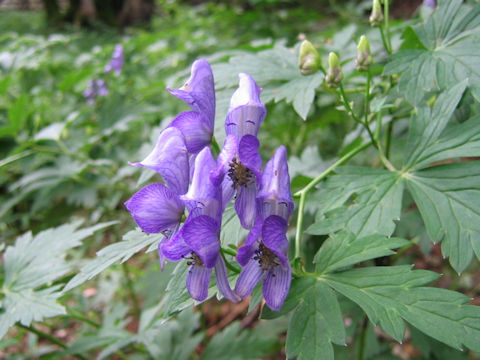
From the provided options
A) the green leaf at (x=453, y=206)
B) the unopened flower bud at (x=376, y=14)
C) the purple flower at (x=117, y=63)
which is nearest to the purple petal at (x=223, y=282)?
the green leaf at (x=453, y=206)

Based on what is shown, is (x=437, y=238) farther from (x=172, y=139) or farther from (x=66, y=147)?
(x=66, y=147)

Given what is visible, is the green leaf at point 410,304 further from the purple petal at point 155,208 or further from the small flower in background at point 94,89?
the small flower in background at point 94,89

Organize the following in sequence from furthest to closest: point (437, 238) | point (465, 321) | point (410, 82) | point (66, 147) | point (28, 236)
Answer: point (66, 147) < point (28, 236) < point (410, 82) < point (437, 238) < point (465, 321)

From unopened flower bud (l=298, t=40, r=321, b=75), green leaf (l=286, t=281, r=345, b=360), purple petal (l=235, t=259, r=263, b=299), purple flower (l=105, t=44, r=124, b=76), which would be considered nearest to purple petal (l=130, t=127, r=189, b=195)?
purple petal (l=235, t=259, r=263, b=299)

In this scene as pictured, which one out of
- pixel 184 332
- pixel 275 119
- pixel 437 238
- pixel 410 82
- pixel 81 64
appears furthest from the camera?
pixel 81 64

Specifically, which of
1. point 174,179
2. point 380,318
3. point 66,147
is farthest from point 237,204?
point 66,147

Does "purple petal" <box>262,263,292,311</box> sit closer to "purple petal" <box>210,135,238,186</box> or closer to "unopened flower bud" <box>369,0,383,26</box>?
"purple petal" <box>210,135,238,186</box>

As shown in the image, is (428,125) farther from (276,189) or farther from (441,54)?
(276,189)
